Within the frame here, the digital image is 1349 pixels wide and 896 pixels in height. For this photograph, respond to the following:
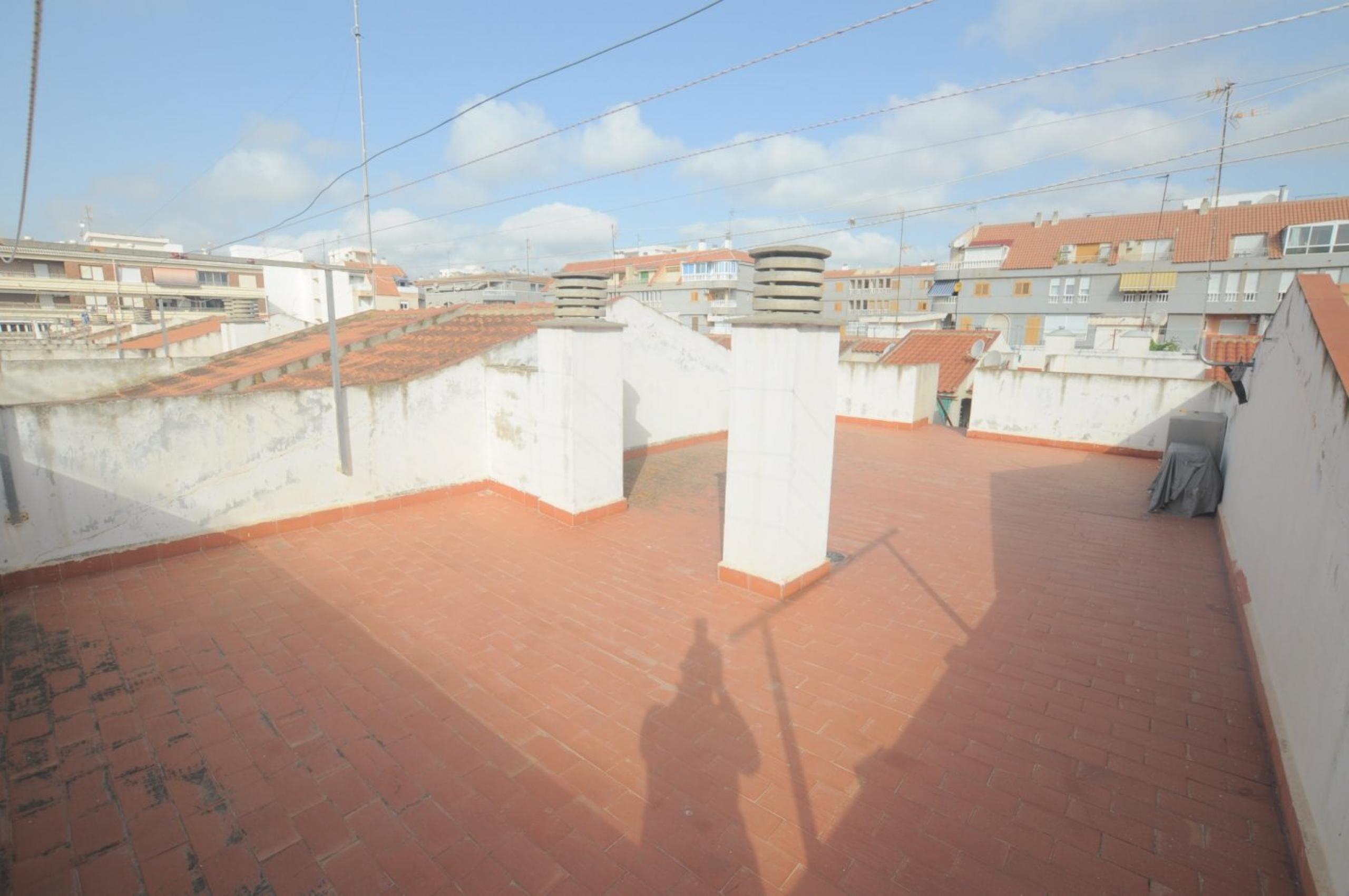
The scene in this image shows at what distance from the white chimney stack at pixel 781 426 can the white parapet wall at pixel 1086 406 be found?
364 inches

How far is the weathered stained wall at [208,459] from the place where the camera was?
18.0 feet

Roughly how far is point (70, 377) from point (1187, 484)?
19.9 metres

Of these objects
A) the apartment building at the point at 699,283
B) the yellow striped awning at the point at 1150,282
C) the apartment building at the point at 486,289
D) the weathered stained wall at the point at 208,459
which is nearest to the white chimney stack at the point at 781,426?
the weathered stained wall at the point at 208,459

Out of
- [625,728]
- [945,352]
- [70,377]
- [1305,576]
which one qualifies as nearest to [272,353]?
[70,377]

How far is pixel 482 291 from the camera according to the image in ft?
139

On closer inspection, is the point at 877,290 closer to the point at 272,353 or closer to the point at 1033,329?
the point at 1033,329

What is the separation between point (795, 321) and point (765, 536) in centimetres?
200

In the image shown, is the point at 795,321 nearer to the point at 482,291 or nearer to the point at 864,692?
the point at 864,692

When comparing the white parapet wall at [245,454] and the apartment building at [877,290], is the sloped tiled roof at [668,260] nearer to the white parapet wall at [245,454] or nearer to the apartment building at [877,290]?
the apartment building at [877,290]

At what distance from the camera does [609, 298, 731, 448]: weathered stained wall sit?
11.2m

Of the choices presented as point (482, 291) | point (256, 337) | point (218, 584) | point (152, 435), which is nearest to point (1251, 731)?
point (218, 584)

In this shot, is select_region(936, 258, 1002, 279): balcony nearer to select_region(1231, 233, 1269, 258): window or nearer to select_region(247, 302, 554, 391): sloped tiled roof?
select_region(1231, 233, 1269, 258): window

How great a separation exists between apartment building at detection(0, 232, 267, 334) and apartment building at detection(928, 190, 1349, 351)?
36.5 meters

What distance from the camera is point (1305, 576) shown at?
3721 mm
